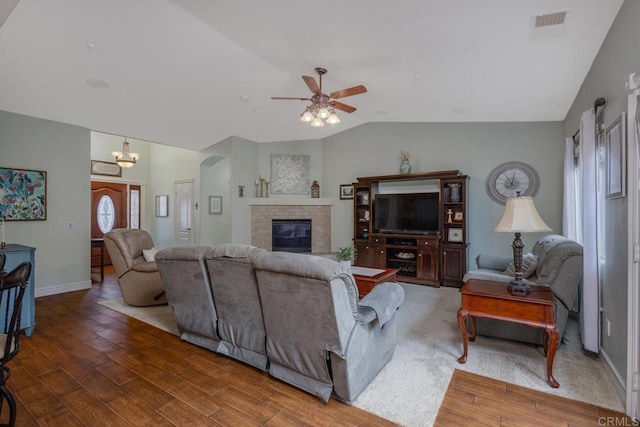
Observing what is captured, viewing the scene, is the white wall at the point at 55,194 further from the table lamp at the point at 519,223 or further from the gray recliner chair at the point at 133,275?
the table lamp at the point at 519,223

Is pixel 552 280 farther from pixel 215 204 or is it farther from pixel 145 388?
pixel 215 204

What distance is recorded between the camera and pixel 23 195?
15.2ft

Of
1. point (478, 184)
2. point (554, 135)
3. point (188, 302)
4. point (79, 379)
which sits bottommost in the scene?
point (79, 379)

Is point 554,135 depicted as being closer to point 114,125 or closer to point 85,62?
point 85,62

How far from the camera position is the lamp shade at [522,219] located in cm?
246

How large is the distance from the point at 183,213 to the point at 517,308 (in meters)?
7.58

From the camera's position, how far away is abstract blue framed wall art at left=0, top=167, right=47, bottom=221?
4.47 m

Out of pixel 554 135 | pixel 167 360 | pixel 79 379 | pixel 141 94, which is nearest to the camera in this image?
pixel 79 379

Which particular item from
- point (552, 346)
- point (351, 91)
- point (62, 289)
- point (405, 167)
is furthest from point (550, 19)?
point (62, 289)

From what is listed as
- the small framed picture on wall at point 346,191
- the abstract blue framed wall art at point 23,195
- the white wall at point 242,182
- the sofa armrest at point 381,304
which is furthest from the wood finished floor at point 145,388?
the small framed picture on wall at point 346,191

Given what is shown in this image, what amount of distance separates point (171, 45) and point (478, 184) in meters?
5.20

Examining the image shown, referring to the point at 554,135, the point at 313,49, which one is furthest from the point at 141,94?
the point at 554,135

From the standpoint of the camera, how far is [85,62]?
12.2 feet

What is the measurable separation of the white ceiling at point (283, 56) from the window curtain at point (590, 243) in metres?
0.86
